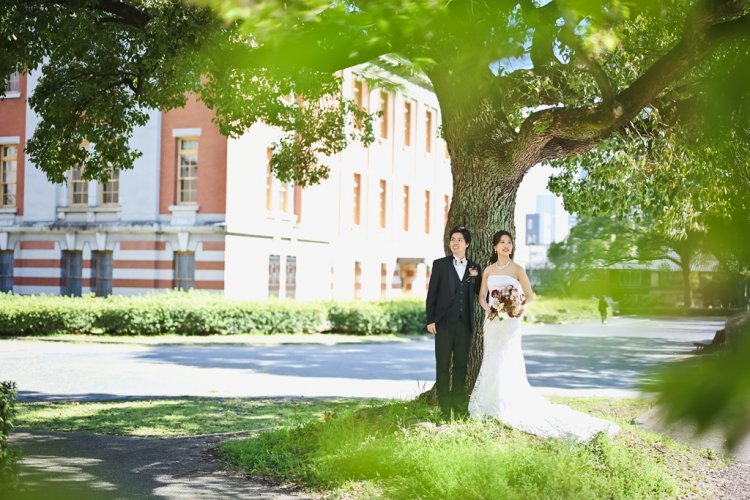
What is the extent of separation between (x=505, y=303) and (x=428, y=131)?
39330 mm

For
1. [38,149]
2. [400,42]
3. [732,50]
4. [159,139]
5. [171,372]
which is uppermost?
[159,139]

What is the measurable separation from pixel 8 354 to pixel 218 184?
12.7 m

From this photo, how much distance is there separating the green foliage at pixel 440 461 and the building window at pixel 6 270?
2846cm

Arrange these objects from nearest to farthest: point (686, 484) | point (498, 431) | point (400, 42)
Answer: point (400, 42), point (686, 484), point (498, 431)

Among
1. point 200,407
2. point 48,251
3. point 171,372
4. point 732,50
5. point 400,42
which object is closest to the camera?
point 732,50

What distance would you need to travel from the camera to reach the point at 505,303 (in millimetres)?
8828

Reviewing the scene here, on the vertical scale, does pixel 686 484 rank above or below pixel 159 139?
below

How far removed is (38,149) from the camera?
12.0 metres

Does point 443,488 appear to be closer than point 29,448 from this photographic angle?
Yes

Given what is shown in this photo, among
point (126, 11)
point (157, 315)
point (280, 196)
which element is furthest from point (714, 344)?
point (280, 196)

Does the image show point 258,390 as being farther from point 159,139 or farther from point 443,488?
point 159,139

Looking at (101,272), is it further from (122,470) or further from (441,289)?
(122,470)

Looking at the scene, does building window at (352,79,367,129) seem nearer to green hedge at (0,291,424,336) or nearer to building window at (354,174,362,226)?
building window at (354,174,362,226)

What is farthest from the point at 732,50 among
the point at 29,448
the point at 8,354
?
the point at 8,354
